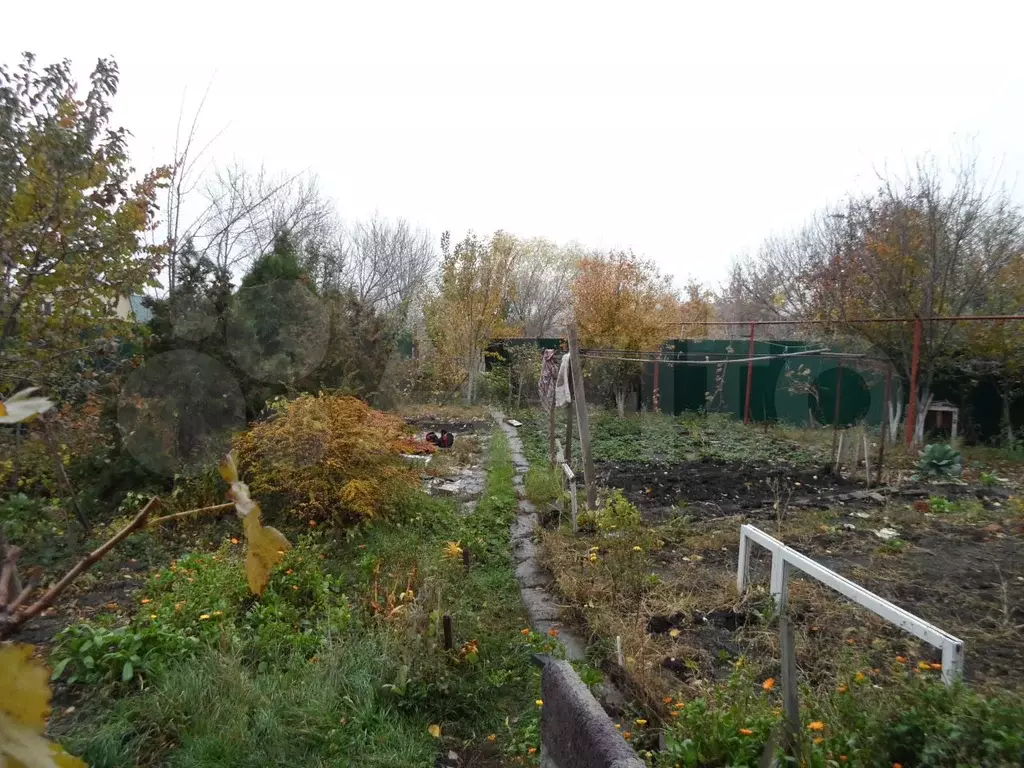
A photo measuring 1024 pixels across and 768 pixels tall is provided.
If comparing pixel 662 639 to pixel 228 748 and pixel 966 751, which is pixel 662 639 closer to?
pixel 966 751

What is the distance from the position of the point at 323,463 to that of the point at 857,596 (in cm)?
419

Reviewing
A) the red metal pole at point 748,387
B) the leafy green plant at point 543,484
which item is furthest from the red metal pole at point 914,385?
the leafy green plant at point 543,484

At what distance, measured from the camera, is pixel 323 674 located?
3297 mm

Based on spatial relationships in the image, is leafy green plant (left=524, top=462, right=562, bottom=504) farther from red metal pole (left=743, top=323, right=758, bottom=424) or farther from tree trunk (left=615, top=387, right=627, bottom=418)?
red metal pole (left=743, top=323, right=758, bottom=424)

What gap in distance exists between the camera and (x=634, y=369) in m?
13.4

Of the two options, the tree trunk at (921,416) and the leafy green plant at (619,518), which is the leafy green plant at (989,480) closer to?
the tree trunk at (921,416)

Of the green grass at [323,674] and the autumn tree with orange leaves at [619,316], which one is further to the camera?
the autumn tree with orange leaves at [619,316]

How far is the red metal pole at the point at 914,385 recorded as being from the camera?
9227 millimetres

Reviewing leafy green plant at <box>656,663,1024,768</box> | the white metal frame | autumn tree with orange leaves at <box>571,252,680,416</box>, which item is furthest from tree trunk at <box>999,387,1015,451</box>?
leafy green plant at <box>656,663,1024,768</box>

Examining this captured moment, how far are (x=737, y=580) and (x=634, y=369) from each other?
9277 millimetres

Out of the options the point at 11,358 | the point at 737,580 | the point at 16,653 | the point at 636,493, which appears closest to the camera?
the point at 16,653

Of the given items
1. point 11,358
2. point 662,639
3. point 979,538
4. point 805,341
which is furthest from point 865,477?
point 11,358

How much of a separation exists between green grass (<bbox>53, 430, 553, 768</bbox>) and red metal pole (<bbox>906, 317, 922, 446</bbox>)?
23.9ft

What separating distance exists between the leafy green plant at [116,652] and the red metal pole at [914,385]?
941 centimetres
